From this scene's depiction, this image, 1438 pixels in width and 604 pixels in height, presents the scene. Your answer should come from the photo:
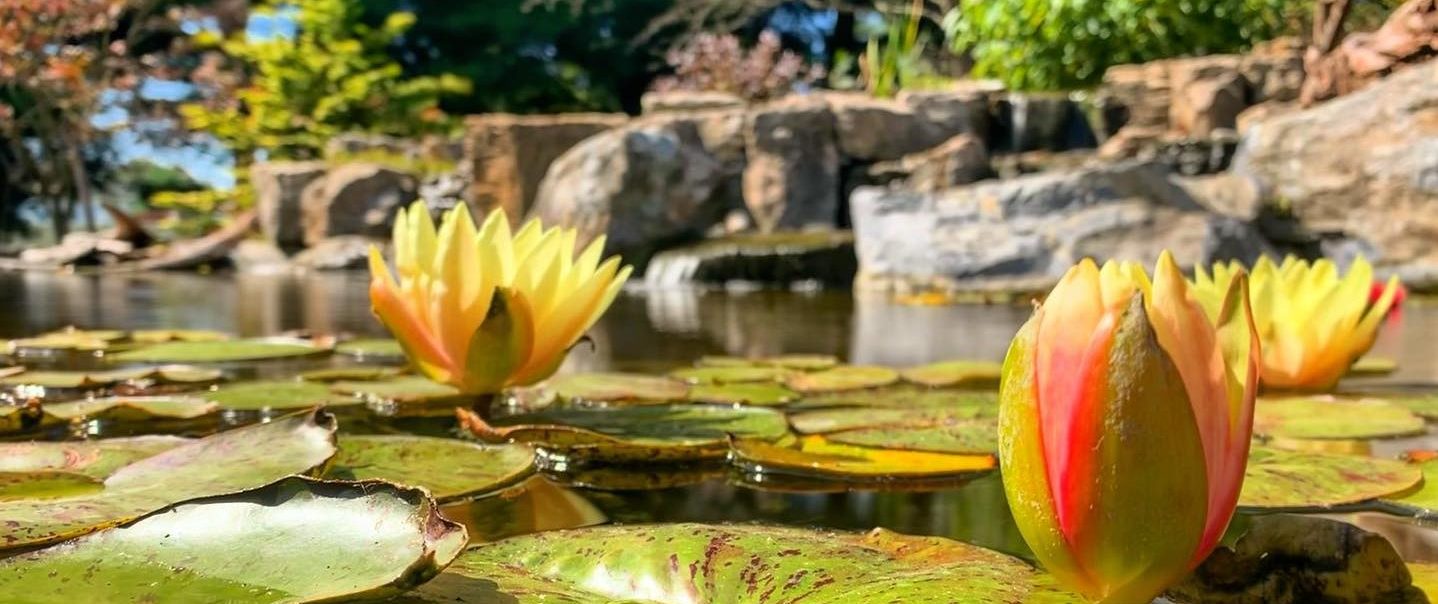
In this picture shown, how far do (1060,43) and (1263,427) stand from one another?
20.8 feet

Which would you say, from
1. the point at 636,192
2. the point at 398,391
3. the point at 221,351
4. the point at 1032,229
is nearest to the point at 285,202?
the point at 636,192

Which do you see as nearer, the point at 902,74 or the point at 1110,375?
the point at 1110,375

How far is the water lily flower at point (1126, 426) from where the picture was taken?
0.30 metres

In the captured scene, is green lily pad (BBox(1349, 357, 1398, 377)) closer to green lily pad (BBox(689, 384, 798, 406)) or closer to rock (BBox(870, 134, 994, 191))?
green lily pad (BBox(689, 384, 798, 406))

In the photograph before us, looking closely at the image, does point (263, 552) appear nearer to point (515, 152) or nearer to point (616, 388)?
point (616, 388)

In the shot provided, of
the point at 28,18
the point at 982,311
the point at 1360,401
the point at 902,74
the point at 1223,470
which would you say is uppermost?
the point at 28,18

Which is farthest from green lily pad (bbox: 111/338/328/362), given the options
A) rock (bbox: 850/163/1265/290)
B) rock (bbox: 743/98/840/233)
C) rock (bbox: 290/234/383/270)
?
rock (bbox: 290/234/383/270)

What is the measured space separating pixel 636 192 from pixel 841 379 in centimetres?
376

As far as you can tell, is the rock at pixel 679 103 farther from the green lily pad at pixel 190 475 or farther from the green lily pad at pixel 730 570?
the green lily pad at pixel 730 570

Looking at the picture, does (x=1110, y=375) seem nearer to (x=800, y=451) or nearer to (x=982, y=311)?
(x=800, y=451)

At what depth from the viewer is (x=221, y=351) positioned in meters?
1.32

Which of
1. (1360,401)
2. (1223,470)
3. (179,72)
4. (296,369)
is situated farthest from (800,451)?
(179,72)

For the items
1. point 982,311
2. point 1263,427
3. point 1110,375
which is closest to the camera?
point 1110,375

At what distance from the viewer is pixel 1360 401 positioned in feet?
3.14
